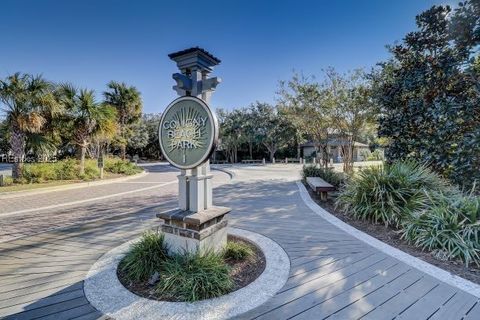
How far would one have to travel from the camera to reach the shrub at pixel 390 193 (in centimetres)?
498

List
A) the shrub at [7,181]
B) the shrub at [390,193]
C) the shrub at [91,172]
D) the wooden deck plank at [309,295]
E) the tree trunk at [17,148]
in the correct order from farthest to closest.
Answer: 1. the shrub at [91,172]
2. the tree trunk at [17,148]
3. the shrub at [7,181]
4. the shrub at [390,193]
5. the wooden deck plank at [309,295]

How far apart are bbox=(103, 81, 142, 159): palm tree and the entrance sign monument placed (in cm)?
1735

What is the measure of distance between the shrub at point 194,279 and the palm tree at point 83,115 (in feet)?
40.8

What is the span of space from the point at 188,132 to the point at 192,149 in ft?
0.81

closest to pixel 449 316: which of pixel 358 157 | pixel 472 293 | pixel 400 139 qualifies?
pixel 472 293

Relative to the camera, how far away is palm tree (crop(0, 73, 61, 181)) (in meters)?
10.2

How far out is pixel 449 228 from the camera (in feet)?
12.7

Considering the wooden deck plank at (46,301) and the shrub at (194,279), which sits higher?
the shrub at (194,279)

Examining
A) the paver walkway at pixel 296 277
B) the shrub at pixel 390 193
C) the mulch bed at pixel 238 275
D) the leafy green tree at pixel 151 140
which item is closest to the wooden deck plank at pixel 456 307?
the paver walkway at pixel 296 277

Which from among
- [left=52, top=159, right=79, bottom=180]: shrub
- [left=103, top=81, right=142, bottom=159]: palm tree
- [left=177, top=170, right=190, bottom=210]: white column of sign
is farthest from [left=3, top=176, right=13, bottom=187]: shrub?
[left=177, top=170, right=190, bottom=210]: white column of sign

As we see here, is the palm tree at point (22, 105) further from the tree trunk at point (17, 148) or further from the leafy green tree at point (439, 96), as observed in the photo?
the leafy green tree at point (439, 96)

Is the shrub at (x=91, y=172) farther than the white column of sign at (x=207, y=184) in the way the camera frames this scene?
Yes

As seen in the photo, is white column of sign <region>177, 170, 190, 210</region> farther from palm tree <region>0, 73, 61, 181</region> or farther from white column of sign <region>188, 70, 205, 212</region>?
palm tree <region>0, 73, 61, 181</region>

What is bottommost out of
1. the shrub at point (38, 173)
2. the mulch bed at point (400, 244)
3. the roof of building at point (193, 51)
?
the mulch bed at point (400, 244)
